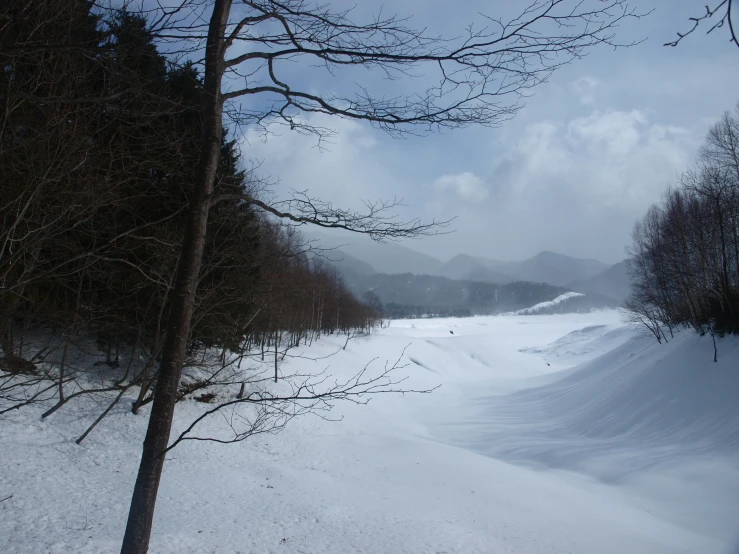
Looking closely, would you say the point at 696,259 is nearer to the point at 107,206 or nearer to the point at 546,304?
the point at 107,206

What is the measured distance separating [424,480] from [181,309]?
31.5 ft

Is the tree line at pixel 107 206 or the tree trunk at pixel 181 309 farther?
the tree line at pixel 107 206

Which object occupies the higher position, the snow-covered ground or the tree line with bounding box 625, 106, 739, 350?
the tree line with bounding box 625, 106, 739, 350

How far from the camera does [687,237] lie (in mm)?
18641

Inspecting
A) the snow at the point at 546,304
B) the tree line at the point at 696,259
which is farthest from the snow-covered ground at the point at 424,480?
the snow at the point at 546,304

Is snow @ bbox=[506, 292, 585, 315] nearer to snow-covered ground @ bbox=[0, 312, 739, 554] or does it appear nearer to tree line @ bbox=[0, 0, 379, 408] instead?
snow-covered ground @ bbox=[0, 312, 739, 554]

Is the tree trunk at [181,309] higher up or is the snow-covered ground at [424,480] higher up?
the tree trunk at [181,309]

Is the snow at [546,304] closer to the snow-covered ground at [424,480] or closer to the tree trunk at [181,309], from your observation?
the snow-covered ground at [424,480]

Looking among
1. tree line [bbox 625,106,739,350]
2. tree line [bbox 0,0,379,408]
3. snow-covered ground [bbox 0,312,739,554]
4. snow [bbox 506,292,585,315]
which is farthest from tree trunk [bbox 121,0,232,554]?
snow [bbox 506,292,585,315]

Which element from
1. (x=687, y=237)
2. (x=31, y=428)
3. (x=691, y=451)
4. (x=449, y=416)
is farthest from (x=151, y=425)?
(x=687, y=237)

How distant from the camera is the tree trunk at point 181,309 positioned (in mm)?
2441

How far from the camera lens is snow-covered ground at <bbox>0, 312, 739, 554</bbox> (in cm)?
676

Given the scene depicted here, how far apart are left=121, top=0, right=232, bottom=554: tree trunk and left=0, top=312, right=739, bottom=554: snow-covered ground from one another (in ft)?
15.0

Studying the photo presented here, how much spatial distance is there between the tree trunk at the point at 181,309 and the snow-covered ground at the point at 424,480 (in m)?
4.57
